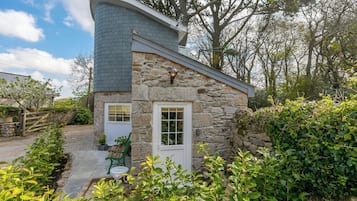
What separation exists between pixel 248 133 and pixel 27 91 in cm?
1371

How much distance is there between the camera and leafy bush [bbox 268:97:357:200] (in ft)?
6.26

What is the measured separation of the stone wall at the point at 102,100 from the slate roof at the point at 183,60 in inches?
126

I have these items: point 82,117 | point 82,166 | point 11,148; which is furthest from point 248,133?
point 82,117

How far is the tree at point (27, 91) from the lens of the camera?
11.8 meters

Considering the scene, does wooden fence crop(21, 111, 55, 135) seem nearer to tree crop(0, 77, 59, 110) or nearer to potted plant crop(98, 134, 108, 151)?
tree crop(0, 77, 59, 110)

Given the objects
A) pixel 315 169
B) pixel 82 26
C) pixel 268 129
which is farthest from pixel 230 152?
pixel 82 26

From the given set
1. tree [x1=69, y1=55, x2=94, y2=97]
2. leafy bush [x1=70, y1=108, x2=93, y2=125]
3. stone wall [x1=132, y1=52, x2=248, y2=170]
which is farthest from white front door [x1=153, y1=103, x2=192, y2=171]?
tree [x1=69, y1=55, x2=94, y2=97]

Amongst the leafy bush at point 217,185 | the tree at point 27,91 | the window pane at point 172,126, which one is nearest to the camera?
the leafy bush at point 217,185

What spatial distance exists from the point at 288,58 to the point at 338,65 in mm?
3048

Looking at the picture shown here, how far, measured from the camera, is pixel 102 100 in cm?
793

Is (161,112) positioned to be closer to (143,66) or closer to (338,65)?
(143,66)

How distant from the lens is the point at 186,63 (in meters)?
5.09

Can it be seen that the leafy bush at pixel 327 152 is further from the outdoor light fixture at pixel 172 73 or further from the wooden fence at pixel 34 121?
the wooden fence at pixel 34 121

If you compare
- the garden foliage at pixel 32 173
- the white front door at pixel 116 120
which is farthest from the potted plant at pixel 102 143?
the garden foliage at pixel 32 173
